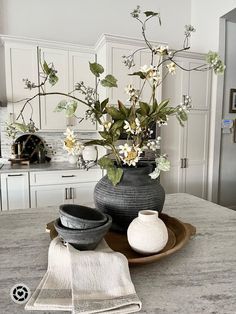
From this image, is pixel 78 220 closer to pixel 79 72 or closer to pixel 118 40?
pixel 118 40

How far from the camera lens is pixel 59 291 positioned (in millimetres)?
622

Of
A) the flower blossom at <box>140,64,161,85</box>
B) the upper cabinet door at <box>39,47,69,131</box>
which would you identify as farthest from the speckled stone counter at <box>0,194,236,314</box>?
the upper cabinet door at <box>39,47,69,131</box>

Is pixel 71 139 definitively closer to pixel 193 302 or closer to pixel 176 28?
pixel 193 302

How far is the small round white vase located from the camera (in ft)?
2.58

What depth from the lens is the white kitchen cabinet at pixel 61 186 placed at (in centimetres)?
277

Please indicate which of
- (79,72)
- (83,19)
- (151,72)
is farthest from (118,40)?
(151,72)

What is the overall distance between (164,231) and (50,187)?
87.7 inches

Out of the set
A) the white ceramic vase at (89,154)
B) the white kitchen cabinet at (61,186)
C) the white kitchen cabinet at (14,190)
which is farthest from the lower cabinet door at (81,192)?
the white kitchen cabinet at (14,190)

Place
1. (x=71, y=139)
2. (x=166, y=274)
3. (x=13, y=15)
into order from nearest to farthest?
(x=166, y=274), (x=71, y=139), (x=13, y=15)

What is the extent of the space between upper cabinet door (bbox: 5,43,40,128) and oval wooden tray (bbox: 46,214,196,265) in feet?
7.31

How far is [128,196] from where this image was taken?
94 centimetres

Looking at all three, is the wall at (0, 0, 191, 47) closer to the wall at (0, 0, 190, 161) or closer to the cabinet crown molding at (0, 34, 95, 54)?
the wall at (0, 0, 190, 161)

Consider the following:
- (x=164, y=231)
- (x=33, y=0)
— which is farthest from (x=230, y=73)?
(x=164, y=231)

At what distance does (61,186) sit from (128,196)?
80.7 inches
